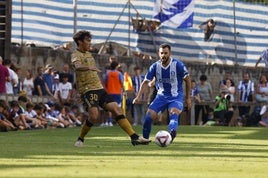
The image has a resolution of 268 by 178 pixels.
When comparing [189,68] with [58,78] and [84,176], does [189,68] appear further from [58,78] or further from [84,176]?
[84,176]

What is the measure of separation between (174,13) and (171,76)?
14695mm

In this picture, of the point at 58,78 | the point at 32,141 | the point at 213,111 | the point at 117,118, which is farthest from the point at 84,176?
the point at 213,111

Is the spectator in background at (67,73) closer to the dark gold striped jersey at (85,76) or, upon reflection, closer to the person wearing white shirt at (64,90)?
the person wearing white shirt at (64,90)

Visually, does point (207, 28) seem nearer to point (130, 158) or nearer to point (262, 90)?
point (262, 90)

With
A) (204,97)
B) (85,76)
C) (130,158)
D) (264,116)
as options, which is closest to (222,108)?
(204,97)

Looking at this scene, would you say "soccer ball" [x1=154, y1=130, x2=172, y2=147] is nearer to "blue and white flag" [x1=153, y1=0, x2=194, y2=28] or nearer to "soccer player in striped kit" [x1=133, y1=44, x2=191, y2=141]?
"soccer player in striped kit" [x1=133, y1=44, x2=191, y2=141]

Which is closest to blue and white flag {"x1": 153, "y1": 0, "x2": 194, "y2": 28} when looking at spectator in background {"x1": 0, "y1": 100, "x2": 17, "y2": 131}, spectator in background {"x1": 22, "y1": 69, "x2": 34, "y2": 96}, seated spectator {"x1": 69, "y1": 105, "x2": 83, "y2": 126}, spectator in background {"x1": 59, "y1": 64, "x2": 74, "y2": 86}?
spectator in background {"x1": 59, "y1": 64, "x2": 74, "y2": 86}

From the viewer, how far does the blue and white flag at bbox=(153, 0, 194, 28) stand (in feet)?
118

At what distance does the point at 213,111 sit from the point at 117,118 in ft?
56.0

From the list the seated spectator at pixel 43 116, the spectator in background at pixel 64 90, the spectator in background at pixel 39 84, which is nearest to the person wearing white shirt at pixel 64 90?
the spectator in background at pixel 64 90

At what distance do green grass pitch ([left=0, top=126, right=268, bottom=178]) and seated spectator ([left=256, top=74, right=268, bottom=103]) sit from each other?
480 inches

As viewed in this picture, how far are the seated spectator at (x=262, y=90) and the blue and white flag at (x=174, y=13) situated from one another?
10.1ft

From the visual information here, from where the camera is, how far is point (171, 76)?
21.5 metres

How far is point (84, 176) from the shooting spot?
12.6 meters
